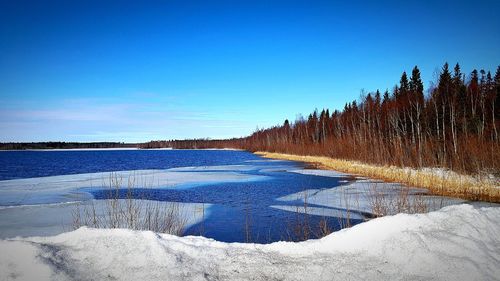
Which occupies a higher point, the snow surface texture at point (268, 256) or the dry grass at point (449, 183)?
the snow surface texture at point (268, 256)

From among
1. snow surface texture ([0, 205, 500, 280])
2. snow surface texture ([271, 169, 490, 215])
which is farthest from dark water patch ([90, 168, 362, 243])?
snow surface texture ([0, 205, 500, 280])

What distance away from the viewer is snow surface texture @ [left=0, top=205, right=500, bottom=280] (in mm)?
3010

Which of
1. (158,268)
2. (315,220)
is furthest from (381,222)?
(315,220)

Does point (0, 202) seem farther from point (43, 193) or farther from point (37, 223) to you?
point (37, 223)

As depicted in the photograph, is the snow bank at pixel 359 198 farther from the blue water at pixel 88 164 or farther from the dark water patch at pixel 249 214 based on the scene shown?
the blue water at pixel 88 164

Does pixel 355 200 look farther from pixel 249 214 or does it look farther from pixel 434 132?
pixel 434 132

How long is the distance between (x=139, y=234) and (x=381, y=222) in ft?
10.1

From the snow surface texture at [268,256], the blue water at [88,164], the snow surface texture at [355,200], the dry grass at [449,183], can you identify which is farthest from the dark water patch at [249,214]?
the blue water at [88,164]

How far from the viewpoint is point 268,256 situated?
3600 mm

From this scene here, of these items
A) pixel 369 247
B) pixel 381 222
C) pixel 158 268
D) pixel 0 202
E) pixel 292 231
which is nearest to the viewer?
pixel 158 268

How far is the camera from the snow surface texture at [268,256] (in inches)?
118

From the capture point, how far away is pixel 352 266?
10.9 feet

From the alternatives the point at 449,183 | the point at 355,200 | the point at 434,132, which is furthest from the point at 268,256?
the point at 434,132

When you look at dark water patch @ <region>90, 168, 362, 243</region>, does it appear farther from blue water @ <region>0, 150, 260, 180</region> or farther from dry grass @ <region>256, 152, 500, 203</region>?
blue water @ <region>0, 150, 260, 180</region>
